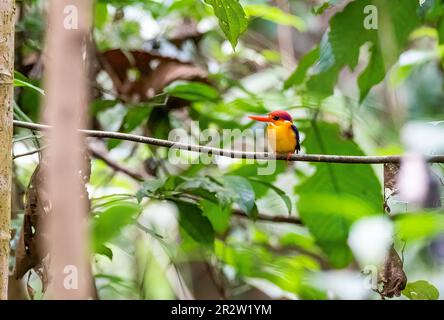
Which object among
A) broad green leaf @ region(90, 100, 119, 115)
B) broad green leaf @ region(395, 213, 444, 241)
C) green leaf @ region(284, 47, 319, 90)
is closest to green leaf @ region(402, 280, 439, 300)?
broad green leaf @ region(395, 213, 444, 241)

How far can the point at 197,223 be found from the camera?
6.69ft

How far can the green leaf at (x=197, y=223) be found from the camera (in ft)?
6.68

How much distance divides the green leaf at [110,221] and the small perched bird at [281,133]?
54 cm

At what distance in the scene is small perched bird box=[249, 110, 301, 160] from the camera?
7.39ft

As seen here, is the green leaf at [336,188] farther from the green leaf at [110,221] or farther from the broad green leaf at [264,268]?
the green leaf at [110,221]

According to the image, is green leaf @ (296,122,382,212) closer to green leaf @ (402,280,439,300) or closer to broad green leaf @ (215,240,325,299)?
broad green leaf @ (215,240,325,299)

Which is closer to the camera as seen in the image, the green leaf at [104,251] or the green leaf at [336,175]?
the green leaf at [104,251]

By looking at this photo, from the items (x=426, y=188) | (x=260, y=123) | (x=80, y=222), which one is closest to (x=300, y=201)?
(x=260, y=123)

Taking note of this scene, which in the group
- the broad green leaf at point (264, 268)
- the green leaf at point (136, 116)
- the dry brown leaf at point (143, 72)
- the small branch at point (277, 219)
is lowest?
the broad green leaf at point (264, 268)

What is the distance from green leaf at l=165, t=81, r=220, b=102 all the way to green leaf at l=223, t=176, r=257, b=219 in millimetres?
485

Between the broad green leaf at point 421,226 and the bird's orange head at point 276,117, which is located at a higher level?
the bird's orange head at point 276,117

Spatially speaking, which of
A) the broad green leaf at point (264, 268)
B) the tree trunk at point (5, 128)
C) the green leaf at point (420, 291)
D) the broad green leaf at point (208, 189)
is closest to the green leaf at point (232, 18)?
the broad green leaf at point (208, 189)

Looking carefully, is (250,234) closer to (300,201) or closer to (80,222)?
(300,201)
